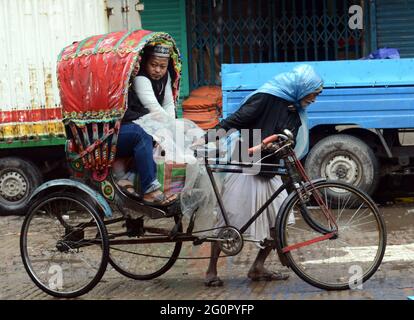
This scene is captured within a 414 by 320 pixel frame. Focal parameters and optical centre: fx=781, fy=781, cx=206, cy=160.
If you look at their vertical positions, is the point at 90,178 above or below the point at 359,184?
above

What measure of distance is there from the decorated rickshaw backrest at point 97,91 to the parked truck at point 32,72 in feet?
13.5

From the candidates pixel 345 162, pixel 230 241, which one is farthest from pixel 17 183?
pixel 230 241

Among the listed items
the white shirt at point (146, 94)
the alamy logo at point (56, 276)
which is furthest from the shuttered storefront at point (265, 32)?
the alamy logo at point (56, 276)

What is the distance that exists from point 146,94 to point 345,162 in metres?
4.04

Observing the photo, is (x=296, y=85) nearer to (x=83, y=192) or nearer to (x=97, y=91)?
(x=97, y=91)

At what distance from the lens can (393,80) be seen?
888 centimetres

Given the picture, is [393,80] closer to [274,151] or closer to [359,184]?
[359,184]

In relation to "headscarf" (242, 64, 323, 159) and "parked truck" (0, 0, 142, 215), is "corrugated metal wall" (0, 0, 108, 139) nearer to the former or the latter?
"parked truck" (0, 0, 142, 215)

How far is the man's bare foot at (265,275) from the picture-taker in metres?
5.84

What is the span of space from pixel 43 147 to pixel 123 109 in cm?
482

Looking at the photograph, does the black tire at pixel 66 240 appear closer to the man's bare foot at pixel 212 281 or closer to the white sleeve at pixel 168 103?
the man's bare foot at pixel 212 281

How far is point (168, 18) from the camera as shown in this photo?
449 inches

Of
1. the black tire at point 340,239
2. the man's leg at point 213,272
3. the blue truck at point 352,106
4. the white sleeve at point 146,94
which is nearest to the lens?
the black tire at point 340,239
